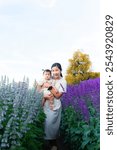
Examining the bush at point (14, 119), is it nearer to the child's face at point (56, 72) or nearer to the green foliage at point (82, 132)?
the green foliage at point (82, 132)

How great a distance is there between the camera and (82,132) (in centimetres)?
776

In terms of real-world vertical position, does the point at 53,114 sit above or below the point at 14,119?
above

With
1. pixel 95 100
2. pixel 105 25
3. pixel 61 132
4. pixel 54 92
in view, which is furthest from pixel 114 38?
pixel 61 132

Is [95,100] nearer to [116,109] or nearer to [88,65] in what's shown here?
[116,109]

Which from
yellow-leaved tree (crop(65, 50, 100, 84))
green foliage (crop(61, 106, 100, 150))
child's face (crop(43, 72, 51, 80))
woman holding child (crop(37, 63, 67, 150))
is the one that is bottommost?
green foliage (crop(61, 106, 100, 150))

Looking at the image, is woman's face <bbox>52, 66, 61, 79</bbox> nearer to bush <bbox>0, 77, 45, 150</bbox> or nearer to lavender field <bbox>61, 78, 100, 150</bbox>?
lavender field <bbox>61, 78, 100, 150</bbox>

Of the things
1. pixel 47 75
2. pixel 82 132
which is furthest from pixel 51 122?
pixel 82 132

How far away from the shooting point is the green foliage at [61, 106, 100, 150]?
6.91 metres

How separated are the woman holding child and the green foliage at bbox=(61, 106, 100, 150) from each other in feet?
1.20

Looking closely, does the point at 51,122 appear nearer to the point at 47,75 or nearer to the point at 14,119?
the point at 47,75

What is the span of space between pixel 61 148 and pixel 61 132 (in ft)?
4.21

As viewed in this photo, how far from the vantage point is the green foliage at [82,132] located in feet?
22.7

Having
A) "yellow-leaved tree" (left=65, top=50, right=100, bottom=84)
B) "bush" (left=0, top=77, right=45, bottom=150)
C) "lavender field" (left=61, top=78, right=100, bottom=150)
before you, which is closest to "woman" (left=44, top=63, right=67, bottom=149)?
"lavender field" (left=61, top=78, right=100, bottom=150)

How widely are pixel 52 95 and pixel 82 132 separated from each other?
3.62 feet
